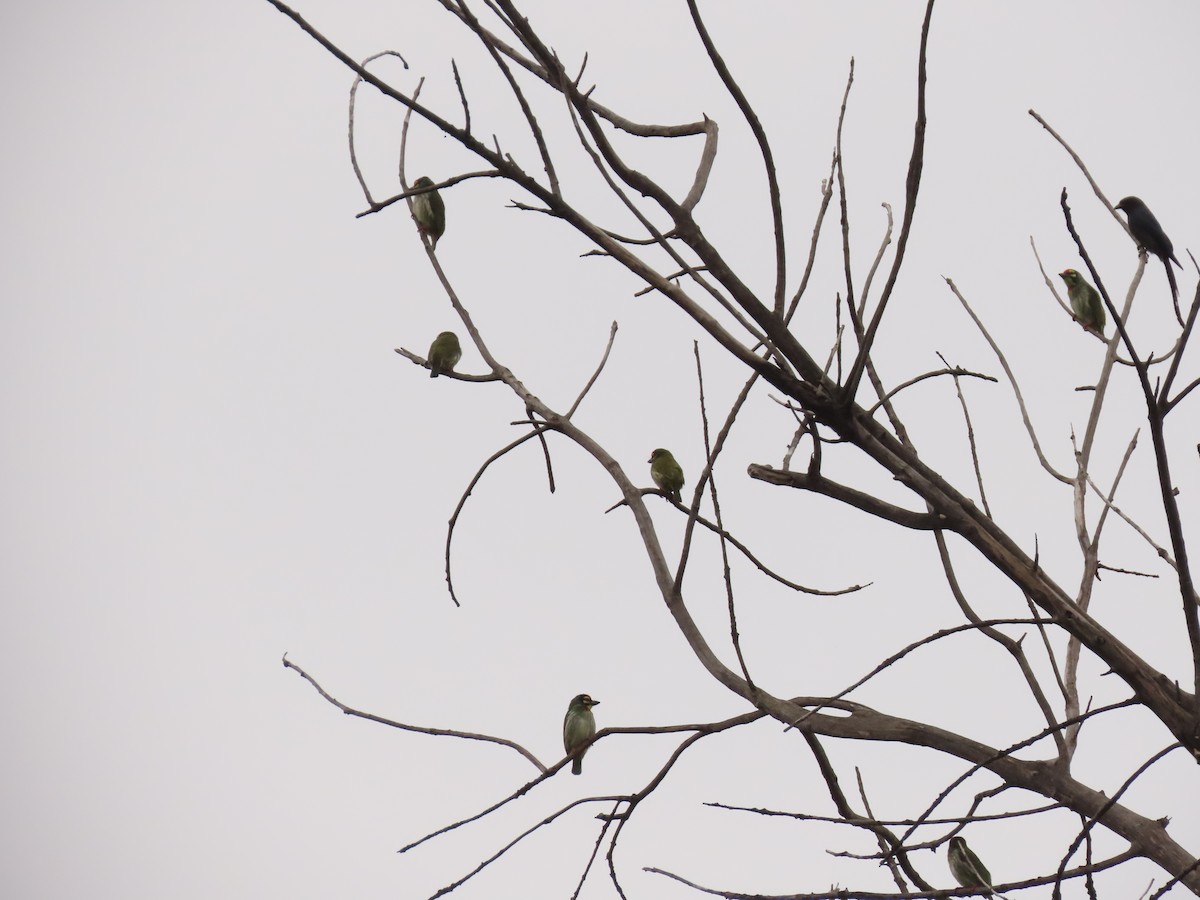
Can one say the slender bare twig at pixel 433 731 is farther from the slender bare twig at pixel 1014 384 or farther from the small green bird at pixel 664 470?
the small green bird at pixel 664 470

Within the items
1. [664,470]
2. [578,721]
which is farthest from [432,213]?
[578,721]

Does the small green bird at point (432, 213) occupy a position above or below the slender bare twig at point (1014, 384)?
above

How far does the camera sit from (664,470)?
26.2ft

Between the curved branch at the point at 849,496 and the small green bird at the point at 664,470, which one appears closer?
the curved branch at the point at 849,496

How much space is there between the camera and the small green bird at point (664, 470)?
797 centimetres

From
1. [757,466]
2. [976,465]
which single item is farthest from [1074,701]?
[757,466]

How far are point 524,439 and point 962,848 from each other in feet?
13.2

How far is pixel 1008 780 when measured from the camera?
279 cm

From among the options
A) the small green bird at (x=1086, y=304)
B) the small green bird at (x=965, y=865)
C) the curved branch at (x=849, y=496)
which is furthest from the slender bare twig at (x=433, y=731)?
the small green bird at (x=1086, y=304)

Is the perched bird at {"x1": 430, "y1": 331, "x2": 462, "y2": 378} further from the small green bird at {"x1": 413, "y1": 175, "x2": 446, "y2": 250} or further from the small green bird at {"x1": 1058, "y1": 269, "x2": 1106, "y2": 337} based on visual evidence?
the small green bird at {"x1": 1058, "y1": 269, "x2": 1106, "y2": 337}

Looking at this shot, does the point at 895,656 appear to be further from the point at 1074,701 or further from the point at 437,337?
the point at 437,337

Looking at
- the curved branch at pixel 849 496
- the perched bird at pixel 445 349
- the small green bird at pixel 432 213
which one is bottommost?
the curved branch at pixel 849 496

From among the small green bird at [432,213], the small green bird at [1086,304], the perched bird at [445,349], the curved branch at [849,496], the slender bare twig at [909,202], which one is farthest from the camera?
the small green bird at [1086,304]

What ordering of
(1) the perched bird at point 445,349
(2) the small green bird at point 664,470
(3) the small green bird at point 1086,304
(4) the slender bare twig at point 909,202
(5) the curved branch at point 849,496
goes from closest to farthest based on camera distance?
(4) the slender bare twig at point 909,202 → (5) the curved branch at point 849,496 → (2) the small green bird at point 664,470 → (1) the perched bird at point 445,349 → (3) the small green bird at point 1086,304
